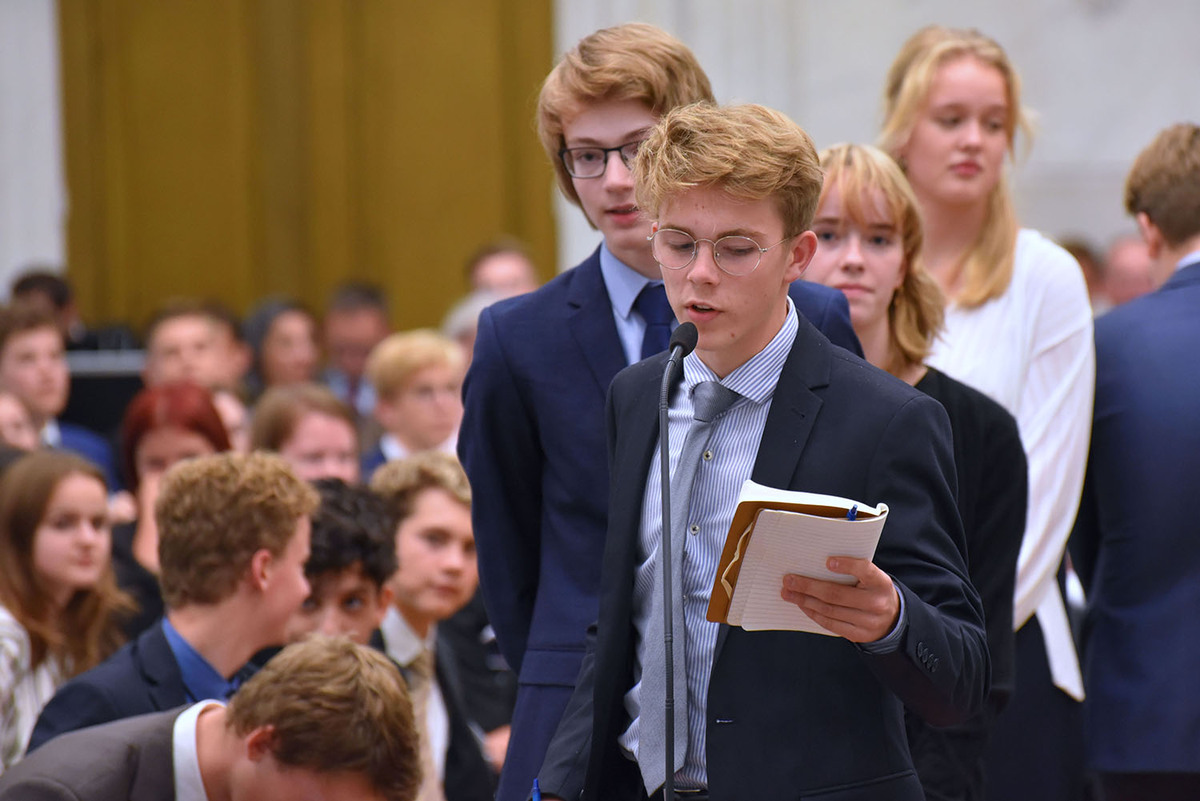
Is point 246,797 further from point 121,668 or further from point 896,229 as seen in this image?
point 896,229

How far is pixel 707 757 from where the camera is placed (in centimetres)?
240

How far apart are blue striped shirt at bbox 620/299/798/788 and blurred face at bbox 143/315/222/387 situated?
485 centimetres

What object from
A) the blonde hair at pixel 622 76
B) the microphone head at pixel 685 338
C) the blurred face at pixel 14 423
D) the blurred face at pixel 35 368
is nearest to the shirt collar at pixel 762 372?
the microphone head at pixel 685 338

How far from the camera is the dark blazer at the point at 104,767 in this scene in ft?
9.80

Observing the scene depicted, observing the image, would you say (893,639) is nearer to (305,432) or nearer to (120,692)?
(120,692)

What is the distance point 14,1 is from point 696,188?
764cm

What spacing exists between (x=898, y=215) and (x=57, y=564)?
240 centimetres

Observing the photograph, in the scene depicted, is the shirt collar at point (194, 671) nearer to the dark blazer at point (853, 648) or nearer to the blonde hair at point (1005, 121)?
the dark blazer at point (853, 648)

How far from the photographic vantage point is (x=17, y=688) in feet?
13.6

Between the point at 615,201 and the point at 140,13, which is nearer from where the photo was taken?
the point at 615,201

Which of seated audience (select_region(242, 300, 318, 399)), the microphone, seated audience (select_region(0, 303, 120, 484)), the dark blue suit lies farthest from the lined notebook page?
seated audience (select_region(242, 300, 318, 399))

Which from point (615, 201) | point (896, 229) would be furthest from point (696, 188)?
point (896, 229)

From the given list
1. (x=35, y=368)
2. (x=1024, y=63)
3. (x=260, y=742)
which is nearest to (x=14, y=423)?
(x=35, y=368)

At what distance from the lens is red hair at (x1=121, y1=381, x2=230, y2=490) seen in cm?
548
